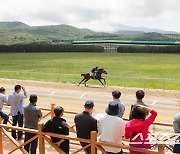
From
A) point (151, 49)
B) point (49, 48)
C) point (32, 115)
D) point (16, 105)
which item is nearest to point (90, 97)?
point (16, 105)

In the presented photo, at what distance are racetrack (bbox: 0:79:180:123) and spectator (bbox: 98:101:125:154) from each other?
23.8 feet

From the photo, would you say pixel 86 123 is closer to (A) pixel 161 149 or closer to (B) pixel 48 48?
(A) pixel 161 149

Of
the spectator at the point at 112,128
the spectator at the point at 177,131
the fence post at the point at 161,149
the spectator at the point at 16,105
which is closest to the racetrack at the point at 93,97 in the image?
the spectator at the point at 16,105

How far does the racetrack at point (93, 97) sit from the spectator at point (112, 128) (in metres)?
7.26

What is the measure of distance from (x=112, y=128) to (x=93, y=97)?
11.5 metres

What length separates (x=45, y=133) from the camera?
19.0 ft

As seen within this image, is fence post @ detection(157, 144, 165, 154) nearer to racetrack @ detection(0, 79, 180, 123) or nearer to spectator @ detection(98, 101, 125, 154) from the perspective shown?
spectator @ detection(98, 101, 125, 154)

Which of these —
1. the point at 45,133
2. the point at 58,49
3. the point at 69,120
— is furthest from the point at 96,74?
the point at 58,49

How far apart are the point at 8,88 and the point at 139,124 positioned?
15.9 metres

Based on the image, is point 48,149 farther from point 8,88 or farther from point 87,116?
point 8,88

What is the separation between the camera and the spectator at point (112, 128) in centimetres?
525

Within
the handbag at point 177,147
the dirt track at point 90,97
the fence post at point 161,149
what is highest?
the fence post at point 161,149

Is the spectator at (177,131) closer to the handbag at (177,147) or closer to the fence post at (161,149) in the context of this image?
the handbag at (177,147)

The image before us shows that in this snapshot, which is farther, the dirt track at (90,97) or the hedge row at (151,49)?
the hedge row at (151,49)
